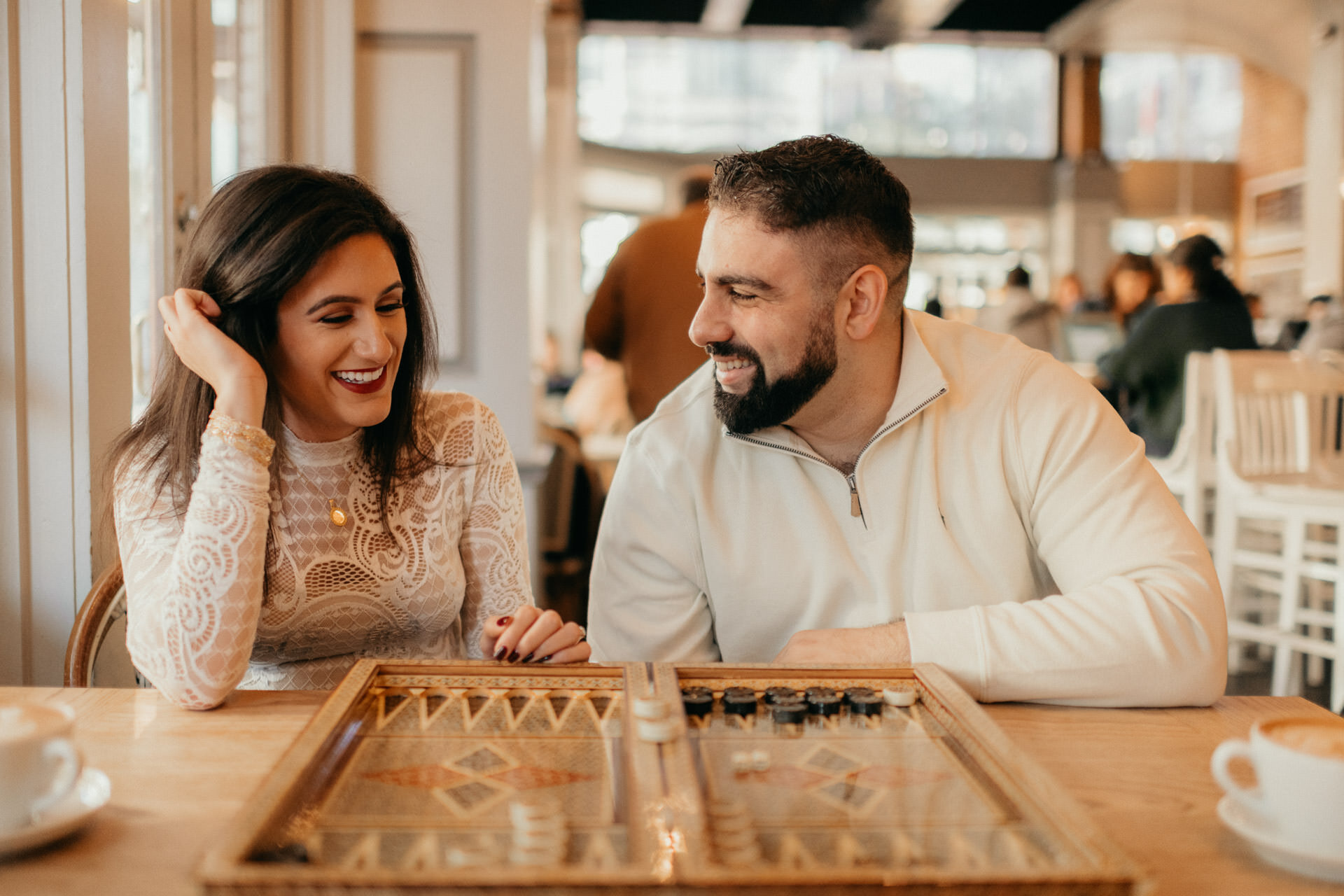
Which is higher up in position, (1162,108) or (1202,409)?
(1162,108)

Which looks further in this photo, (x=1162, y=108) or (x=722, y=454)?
(x=1162, y=108)

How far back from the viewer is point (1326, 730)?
31.9 inches

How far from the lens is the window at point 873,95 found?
1322cm

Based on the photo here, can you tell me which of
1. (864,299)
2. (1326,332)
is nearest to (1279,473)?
(864,299)

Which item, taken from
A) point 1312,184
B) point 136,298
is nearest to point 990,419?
point 136,298

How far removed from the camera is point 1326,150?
29.2 feet

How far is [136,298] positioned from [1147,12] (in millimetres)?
11089

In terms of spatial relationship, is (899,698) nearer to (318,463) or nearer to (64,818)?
(64,818)

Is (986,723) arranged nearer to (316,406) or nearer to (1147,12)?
(316,406)

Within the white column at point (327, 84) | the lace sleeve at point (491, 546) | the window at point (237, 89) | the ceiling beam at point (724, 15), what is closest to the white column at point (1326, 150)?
the ceiling beam at point (724, 15)

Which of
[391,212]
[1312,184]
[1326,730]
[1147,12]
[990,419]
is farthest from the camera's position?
[1147,12]

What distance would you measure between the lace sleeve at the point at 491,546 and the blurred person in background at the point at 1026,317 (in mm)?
4975

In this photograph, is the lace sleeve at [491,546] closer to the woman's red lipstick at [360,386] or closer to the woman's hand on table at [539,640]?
the woman's red lipstick at [360,386]

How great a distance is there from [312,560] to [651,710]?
0.76 meters
